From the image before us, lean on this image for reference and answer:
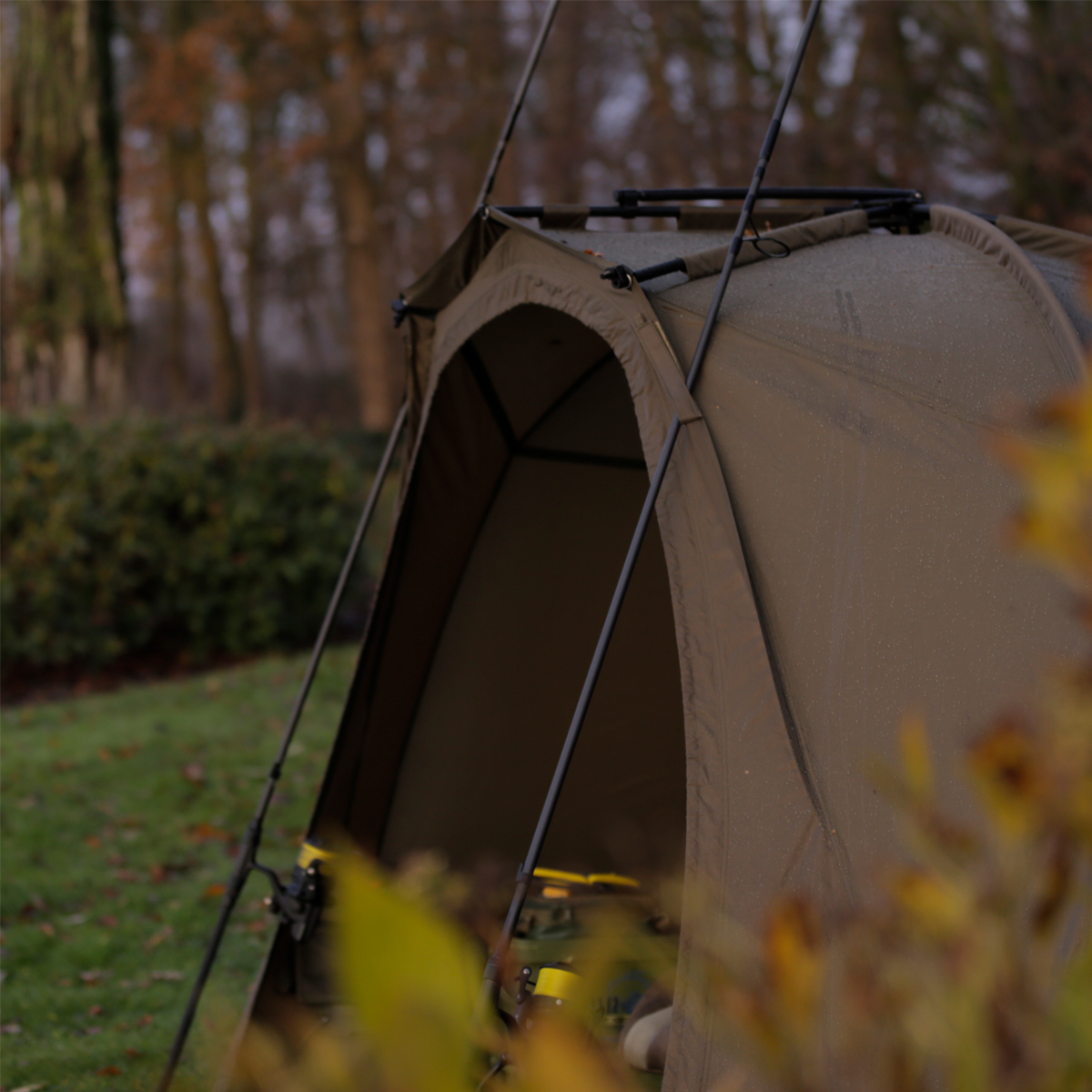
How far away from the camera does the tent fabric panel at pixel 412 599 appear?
3.36 meters

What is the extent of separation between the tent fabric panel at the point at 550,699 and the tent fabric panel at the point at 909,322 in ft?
4.88

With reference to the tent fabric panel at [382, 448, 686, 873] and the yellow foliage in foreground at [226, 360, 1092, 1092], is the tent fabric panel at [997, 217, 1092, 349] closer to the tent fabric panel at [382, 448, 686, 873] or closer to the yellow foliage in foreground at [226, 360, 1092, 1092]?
the tent fabric panel at [382, 448, 686, 873]

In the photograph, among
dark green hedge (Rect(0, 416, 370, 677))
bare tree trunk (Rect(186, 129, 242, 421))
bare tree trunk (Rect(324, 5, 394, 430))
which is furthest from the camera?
bare tree trunk (Rect(186, 129, 242, 421))

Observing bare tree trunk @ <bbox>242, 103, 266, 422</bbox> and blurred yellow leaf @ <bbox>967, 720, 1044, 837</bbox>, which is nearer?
blurred yellow leaf @ <bbox>967, 720, 1044, 837</bbox>

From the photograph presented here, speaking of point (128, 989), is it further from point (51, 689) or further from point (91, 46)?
point (91, 46)

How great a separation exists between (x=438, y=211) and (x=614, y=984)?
48.5 feet

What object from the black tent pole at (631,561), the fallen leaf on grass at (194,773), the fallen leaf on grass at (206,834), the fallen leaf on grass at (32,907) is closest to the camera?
the black tent pole at (631,561)

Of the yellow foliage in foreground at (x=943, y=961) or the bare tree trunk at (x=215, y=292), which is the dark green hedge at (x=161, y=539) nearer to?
the yellow foliage in foreground at (x=943, y=961)

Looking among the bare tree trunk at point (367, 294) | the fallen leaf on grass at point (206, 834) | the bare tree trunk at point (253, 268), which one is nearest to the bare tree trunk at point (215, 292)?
the bare tree trunk at point (253, 268)

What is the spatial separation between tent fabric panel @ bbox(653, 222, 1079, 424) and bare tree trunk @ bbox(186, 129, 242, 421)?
1390 cm

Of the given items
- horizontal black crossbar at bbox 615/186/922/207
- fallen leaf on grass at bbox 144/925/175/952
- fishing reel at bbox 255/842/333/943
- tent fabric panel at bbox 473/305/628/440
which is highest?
horizontal black crossbar at bbox 615/186/922/207

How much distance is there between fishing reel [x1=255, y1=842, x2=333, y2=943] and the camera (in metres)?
3.18

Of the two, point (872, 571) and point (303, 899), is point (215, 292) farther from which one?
point (872, 571)

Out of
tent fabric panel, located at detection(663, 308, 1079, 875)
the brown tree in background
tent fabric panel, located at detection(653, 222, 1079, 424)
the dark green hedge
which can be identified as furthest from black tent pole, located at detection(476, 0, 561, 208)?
the brown tree in background
